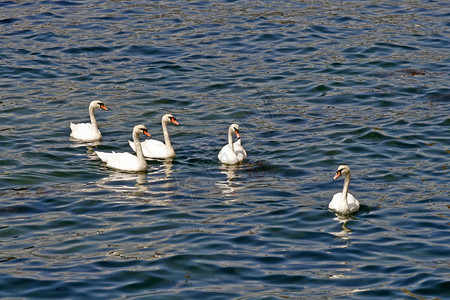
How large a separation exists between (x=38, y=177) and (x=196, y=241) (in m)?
4.99

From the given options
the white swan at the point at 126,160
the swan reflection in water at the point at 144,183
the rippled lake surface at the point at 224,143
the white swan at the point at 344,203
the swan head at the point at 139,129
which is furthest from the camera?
the swan head at the point at 139,129

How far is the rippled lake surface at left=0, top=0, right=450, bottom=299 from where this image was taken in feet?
47.6

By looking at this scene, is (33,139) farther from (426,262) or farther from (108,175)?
(426,262)

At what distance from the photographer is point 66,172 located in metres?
19.4

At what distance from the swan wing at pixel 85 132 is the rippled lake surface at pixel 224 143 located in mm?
173

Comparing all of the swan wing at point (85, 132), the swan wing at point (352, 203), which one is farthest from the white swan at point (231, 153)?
the swan wing at point (352, 203)

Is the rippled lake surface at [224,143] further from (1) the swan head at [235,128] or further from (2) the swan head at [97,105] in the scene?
(2) the swan head at [97,105]

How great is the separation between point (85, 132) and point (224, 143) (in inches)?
129

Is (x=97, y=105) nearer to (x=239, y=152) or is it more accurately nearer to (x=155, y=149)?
(x=155, y=149)

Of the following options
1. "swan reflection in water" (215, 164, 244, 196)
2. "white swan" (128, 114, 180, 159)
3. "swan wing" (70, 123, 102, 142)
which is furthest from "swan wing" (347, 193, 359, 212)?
"swan wing" (70, 123, 102, 142)

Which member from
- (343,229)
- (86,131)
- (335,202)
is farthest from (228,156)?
(343,229)

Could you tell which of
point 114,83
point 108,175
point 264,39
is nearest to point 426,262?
point 108,175

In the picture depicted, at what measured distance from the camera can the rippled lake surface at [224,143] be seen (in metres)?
14.5

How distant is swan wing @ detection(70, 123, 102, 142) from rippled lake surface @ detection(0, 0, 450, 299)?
0.57 feet
